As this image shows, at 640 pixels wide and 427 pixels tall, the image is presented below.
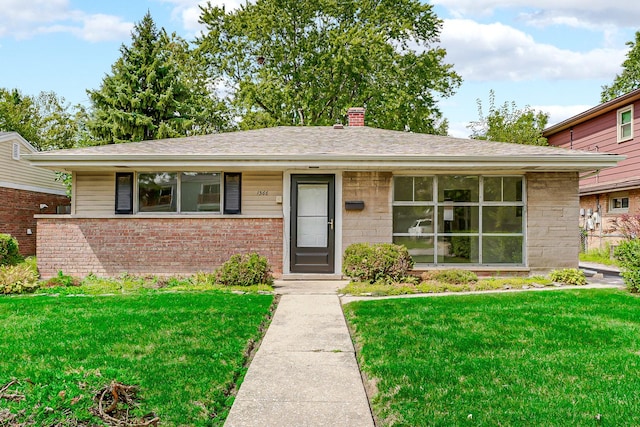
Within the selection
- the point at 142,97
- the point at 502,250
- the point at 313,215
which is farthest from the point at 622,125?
the point at 142,97

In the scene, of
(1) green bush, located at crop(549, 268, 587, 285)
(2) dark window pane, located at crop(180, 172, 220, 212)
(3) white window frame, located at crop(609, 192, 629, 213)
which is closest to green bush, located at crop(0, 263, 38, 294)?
(2) dark window pane, located at crop(180, 172, 220, 212)

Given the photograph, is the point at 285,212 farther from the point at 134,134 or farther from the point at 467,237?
the point at 134,134

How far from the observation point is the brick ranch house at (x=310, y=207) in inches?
406

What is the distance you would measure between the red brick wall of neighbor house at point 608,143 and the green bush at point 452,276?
36.4ft

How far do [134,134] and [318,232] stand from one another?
13913 mm

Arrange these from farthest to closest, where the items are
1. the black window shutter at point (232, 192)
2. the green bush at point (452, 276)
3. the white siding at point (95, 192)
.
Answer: the white siding at point (95, 192) → the black window shutter at point (232, 192) → the green bush at point (452, 276)

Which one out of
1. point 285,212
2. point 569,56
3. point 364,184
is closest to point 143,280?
point 285,212

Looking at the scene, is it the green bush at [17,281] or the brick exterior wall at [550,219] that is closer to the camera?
the green bush at [17,281]

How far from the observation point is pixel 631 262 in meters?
8.39

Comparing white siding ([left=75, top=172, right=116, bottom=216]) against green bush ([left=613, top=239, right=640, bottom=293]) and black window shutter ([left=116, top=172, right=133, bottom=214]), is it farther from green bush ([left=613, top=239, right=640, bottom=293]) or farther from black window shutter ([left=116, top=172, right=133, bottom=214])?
green bush ([left=613, top=239, right=640, bottom=293])

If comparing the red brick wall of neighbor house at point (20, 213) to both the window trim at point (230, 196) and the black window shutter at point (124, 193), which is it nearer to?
the black window shutter at point (124, 193)

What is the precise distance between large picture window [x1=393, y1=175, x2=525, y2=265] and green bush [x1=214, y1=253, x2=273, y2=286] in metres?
3.09

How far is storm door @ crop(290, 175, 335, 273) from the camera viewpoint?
1084 cm

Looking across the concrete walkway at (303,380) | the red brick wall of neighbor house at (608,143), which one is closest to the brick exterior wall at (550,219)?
the concrete walkway at (303,380)
